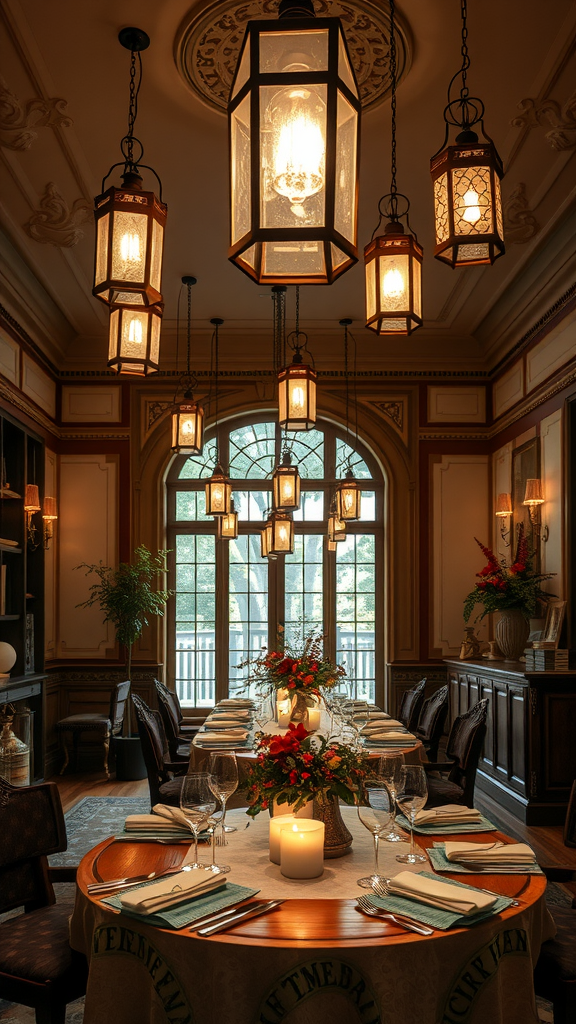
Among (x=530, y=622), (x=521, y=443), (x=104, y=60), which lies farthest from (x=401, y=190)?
(x=530, y=622)

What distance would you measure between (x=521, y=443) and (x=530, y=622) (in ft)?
5.61

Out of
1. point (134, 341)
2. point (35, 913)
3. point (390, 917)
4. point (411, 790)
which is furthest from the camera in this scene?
point (134, 341)

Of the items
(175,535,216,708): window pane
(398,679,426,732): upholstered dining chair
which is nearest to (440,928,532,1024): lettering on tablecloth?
(398,679,426,732): upholstered dining chair

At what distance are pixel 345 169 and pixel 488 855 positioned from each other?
1.78 m

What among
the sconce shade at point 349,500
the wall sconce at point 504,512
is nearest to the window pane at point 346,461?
the wall sconce at point 504,512

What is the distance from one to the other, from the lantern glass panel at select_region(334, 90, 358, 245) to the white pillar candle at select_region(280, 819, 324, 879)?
1.46m

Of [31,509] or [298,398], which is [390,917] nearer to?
[298,398]

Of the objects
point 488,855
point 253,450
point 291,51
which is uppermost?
point 253,450

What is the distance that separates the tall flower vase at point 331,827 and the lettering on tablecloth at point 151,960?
23.5 inches

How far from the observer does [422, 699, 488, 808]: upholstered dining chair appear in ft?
14.3

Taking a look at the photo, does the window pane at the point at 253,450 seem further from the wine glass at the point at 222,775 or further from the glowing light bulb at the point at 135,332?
the wine glass at the point at 222,775

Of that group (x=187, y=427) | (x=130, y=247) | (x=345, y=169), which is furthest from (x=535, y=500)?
(x=345, y=169)

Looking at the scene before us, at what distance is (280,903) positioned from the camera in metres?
1.98

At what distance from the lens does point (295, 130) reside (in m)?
1.45
